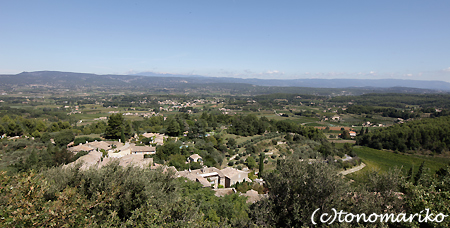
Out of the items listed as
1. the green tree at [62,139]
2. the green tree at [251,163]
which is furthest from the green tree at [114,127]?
the green tree at [251,163]

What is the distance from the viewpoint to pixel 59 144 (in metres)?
24.0

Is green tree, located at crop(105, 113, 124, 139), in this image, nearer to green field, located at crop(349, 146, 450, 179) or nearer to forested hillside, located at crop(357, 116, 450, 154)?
green field, located at crop(349, 146, 450, 179)

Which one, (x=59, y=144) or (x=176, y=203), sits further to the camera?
(x=59, y=144)

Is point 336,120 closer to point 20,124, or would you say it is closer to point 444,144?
point 444,144

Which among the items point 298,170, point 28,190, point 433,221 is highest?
point 28,190

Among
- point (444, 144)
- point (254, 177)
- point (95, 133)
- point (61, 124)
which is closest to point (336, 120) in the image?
point (444, 144)

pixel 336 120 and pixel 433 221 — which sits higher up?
pixel 433 221

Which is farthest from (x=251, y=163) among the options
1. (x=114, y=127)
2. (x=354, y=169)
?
(x=114, y=127)

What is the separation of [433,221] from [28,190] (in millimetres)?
10839

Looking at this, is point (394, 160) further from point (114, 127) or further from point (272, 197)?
point (114, 127)

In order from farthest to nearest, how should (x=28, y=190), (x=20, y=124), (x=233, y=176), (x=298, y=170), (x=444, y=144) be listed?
(x=444, y=144)
(x=20, y=124)
(x=233, y=176)
(x=298, y=170)
(x=28, y=190)

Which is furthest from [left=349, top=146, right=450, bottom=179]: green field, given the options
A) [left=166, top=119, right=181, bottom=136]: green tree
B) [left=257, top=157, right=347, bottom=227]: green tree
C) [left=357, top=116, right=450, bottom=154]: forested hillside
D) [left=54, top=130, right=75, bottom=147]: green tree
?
[left=54, top=130, right=75, bottom=147]: green tree

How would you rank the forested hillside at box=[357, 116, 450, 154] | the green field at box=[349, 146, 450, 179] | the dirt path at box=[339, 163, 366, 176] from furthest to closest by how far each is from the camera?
the forested hillside at box=[357, 116, 450, 154] < the green field at box=[349, 146, 450, 179] < the dirt path at box=[339, 163, 366, 176]

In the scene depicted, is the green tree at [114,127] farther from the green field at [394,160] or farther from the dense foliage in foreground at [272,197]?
the green field at [394,160]
